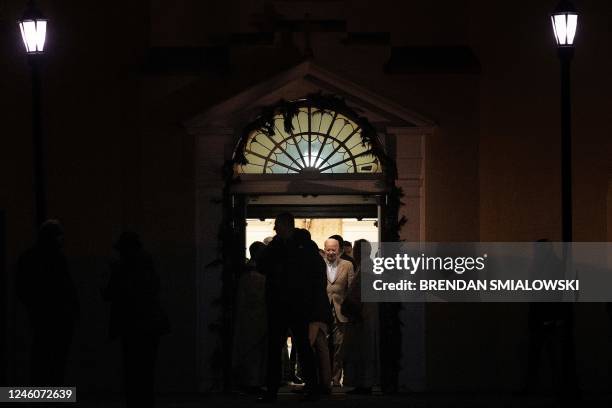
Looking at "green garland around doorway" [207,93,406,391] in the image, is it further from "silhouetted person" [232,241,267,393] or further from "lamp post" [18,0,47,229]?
"lamp post" [18,0,47,229]

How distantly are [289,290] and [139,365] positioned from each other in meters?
2.11

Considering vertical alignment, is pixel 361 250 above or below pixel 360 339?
above

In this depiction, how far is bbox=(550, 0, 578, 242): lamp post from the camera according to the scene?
18.0 metres

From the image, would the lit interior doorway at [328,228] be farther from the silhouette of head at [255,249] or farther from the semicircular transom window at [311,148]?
the silhouette of head at [255,249]

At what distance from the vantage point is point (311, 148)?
19797 millimetres

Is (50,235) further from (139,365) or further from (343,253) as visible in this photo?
(343,253)

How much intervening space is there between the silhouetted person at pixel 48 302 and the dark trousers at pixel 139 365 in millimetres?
903

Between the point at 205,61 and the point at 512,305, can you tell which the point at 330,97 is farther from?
the point at 512,305

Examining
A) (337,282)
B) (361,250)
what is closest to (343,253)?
(361,250)

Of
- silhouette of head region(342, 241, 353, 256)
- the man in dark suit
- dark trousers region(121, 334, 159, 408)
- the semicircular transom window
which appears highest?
the semicircular transom window

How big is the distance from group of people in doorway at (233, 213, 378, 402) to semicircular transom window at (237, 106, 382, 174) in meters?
0.92

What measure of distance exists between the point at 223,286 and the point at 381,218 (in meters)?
2.06

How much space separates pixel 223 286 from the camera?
19.7m

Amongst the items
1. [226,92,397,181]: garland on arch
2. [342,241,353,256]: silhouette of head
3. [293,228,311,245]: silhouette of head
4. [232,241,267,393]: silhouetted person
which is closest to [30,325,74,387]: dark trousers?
[293,228,311,245]: silhouette of head
